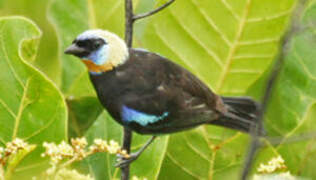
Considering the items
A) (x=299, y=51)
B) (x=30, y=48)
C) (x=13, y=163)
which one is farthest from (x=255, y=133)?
(x=299, y=51)

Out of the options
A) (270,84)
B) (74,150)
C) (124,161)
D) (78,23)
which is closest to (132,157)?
(124,161)

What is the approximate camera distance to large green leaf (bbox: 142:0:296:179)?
2670mm

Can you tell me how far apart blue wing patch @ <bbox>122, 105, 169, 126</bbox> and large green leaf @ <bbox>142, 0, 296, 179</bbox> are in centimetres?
38

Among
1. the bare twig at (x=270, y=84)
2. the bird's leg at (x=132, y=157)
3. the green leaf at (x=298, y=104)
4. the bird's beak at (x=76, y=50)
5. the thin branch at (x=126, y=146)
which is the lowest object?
the green leaf at (x=298, y=104)

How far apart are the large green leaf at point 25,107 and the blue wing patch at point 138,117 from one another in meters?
0.18

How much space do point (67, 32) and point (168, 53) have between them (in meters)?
0.45

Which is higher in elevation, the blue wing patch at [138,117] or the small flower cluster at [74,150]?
the small flower cluster at [74,150]

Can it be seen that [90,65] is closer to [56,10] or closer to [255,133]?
[56,10]

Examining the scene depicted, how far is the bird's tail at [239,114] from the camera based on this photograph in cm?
241

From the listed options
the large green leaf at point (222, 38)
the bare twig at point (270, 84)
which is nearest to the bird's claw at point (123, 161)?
the large green leaf at point (222, 38)

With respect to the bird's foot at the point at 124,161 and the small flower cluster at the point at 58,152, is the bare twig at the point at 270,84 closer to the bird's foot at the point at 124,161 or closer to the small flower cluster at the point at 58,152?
the small flower cluster at the point at 58,152

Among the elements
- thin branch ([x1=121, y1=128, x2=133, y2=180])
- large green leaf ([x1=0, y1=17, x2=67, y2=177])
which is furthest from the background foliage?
thin branch ([x1=121, y1=128, x2=133, y2=180])

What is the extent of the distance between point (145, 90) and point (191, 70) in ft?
1.35

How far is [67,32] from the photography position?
2971 millimetres
